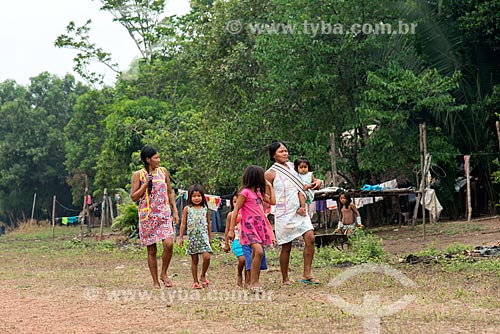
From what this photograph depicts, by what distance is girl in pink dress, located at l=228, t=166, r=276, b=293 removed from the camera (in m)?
8.32

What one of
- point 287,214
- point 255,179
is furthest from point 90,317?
point 287,214

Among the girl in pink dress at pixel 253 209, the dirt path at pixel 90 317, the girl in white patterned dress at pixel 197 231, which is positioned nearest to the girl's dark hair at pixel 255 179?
the girl in pink dress at pixel 253 209

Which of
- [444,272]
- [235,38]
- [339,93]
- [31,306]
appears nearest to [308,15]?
[339,93]

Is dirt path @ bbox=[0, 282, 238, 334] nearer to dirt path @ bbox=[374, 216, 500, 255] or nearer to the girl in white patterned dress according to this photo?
the girl in white patterned dress

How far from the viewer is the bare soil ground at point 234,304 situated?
18.8ft

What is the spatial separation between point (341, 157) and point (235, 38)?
6959 mm

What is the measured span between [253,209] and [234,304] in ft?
5.20

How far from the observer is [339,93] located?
902 inches

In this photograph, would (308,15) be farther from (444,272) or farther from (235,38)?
(444,272)

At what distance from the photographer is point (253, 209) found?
27.5ft
